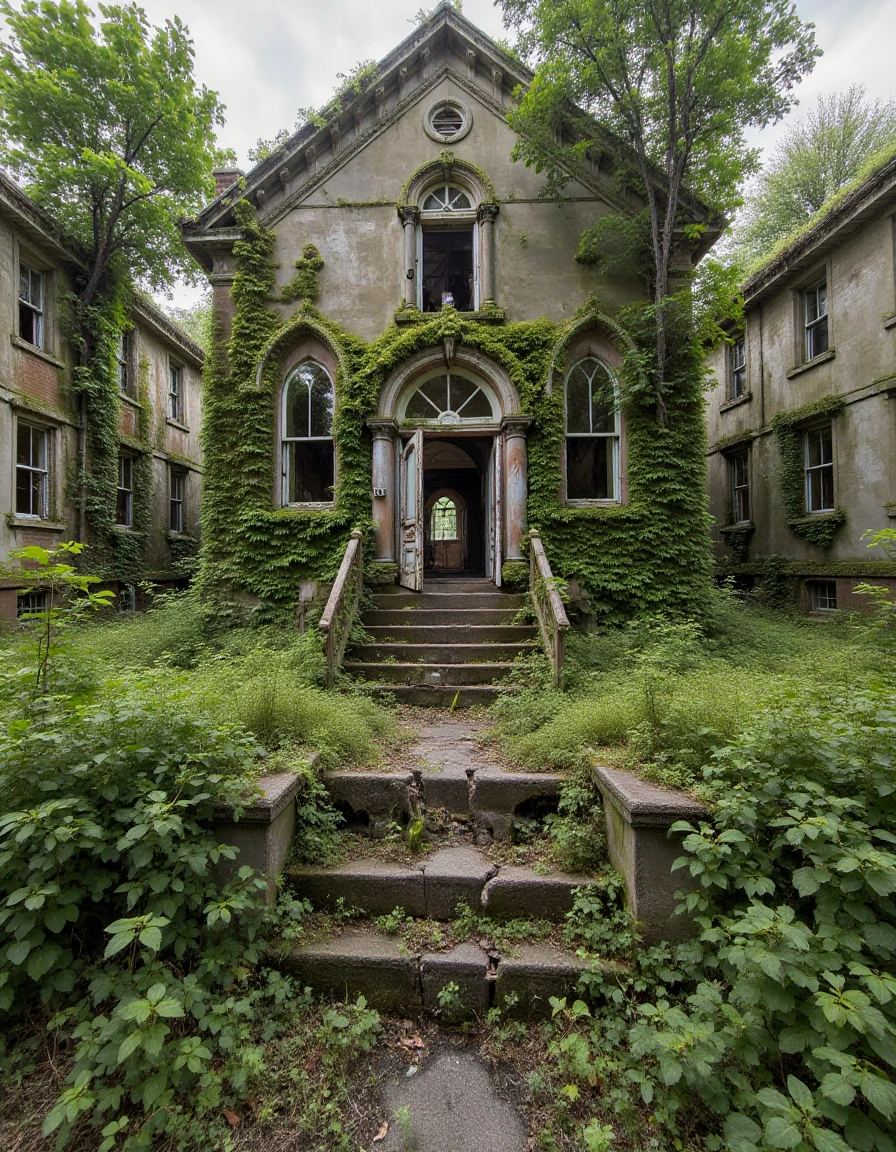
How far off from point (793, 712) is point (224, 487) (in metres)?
8.13

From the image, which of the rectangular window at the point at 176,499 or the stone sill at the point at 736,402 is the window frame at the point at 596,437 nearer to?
the stone sill at the point at 736,402

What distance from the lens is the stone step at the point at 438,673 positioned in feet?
20.5

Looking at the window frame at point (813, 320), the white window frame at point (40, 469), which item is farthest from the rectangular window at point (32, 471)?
the window frame at point (813, 320)

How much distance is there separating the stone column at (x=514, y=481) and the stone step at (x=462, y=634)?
160 cm

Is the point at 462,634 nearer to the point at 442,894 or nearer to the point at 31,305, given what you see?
the point at 442,894

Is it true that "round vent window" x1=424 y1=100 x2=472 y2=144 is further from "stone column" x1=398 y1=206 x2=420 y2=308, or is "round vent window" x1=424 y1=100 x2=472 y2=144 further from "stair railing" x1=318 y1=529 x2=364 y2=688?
"stair railing" x1=318 y1=529 x2=364 y2=688

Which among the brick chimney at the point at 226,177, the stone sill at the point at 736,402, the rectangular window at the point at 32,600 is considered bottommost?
the rectangular window at the point at 32,600

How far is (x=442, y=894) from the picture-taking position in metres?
3.21

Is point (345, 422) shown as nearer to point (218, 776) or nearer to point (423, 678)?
point (423, 678)

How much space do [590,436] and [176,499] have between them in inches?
496

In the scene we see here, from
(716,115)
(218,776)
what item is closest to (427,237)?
(716,115)

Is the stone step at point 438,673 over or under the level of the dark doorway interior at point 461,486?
under

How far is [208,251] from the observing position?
865 centimetres

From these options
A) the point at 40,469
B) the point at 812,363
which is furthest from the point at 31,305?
the point at 812,363
